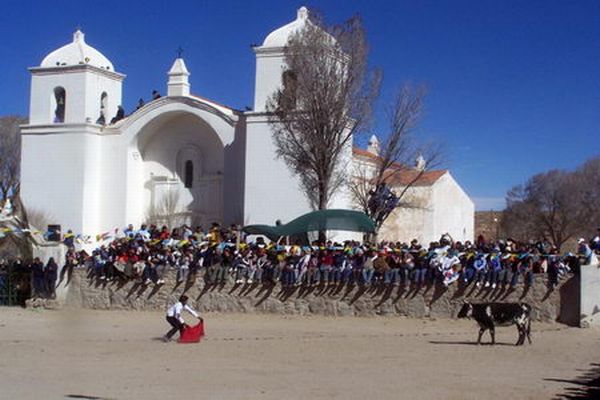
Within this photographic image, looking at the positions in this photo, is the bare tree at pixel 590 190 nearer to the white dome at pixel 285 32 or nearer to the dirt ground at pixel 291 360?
the white dome at pixel 285 32

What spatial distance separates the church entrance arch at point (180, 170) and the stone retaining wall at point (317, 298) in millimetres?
12985

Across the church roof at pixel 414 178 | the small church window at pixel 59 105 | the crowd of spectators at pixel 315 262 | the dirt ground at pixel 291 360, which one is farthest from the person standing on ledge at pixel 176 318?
the church roof at pixel 414 178

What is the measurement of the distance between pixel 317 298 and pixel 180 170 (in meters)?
19.8

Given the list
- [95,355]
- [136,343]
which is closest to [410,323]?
[136,343]

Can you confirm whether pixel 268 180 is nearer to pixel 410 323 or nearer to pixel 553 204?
pixel 410 323

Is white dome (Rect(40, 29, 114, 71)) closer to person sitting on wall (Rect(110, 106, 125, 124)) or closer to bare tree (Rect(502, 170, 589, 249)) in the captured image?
person sitting on wall (Rect(110, 106, 125, 124))

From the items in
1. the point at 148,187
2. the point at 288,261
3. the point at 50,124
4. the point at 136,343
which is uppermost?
the point at 50,124

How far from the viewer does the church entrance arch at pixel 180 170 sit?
4556 cm

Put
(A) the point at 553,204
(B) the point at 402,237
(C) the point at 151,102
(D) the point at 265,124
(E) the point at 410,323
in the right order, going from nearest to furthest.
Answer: (E) the point at 410,323, (D) the point at 265,124, (C) the point at 151,102, (B) the point at 402,237, (A) the point at 553,204

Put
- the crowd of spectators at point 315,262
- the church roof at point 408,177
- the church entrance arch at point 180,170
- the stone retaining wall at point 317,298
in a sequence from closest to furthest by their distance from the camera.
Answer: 1. the stone retaining wall at point 317,298
2. the crowd of spectators at point 315,262
3. the church entrance arch at point 180,170
4. the church roof at point 408,177

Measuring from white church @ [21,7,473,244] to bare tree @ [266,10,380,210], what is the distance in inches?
138

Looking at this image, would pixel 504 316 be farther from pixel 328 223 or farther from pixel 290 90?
pixel 290 90

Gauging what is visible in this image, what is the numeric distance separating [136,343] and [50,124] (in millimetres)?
26033

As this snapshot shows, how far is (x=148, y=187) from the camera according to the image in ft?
153
